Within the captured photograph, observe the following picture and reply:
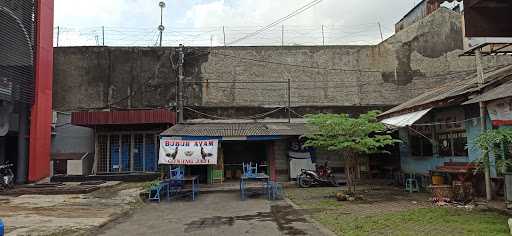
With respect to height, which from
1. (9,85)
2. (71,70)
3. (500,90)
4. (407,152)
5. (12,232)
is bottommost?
(12,232)

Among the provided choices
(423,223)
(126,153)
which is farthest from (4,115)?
(423,223)

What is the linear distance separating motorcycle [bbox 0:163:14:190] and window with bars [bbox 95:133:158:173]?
403 centimetres

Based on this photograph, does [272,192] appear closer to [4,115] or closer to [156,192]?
[156,192]

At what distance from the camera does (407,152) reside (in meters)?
18.6

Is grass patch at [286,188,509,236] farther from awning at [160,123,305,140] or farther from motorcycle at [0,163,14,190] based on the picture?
motorcycle at [0,163,14,190]

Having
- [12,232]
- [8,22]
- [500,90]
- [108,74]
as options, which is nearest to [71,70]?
[108,74]

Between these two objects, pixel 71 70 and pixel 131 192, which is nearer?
pixel 131 192

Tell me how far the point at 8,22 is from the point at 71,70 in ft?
16.3

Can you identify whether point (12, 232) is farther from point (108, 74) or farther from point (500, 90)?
point (108, 74)

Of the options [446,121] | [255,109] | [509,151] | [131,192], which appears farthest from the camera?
[255,109]

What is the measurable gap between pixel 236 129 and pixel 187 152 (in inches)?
127

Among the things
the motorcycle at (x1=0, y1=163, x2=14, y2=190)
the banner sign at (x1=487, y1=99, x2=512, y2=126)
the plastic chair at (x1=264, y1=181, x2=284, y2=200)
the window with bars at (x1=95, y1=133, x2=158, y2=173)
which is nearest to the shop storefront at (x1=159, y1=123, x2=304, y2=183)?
the window with bars at (x1=95, y1=133, x2=158, y2=173)

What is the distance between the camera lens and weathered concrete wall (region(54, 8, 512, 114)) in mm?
22391

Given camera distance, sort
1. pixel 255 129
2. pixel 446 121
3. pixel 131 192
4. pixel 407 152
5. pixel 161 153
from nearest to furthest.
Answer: pixel 446 121
pixel 131 192
pixel 161 153
pixel 407 152
pixel 255 129
